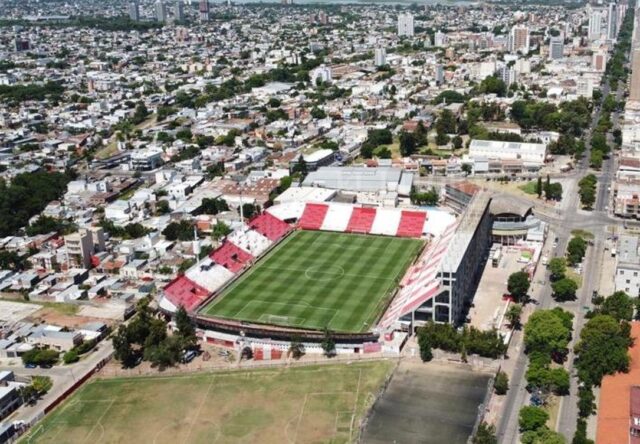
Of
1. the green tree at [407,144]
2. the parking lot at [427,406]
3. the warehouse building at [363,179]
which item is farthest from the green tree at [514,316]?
the green tree at [407,144]

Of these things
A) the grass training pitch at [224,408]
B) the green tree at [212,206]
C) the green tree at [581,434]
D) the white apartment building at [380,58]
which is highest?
the white apartment building at [380,58]

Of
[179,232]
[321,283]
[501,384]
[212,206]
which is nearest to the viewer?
[501,384]

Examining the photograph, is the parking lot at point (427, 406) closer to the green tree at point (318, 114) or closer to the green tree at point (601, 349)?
the green tree at point (601, 349)

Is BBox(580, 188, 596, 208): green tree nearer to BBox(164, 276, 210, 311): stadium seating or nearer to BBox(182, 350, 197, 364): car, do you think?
BBox(164, 276, 210, 311): stadium seating

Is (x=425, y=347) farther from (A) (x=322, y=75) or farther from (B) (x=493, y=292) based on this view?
(A) (x=322, y=75)

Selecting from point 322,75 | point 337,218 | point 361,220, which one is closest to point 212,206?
point 337,218

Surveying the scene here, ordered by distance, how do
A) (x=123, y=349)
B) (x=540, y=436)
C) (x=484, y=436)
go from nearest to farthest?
1. (x=484, y=436)
2. (x=540, y=436)
3. (x=123, y=349)

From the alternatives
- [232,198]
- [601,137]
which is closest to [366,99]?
[601,137]
